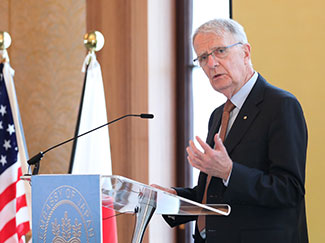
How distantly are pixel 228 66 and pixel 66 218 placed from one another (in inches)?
46.1

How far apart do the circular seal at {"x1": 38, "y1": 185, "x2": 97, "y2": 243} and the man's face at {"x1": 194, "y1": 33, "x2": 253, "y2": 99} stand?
1.07 metres

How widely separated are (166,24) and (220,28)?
173cm

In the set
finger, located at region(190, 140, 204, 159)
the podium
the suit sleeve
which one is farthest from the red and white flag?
the podium

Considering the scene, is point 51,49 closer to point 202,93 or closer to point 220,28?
point 202,93

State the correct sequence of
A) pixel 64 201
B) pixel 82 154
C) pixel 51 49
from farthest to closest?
pixel 51 49, pixel 82 154, pixel 64 201

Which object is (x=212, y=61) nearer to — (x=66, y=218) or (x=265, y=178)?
(x=265, y=178)

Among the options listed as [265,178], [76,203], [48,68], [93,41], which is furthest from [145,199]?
[48,68]

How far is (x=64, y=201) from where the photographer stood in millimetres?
1649

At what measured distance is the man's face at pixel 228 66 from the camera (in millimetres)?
2436

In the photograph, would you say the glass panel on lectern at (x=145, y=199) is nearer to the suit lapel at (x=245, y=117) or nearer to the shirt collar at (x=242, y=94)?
the suit lapel at (x=245, y=117)

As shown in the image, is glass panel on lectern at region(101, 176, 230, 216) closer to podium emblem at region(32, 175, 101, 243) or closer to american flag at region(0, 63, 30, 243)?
podium emblem at region(32, 175, 101, 243)

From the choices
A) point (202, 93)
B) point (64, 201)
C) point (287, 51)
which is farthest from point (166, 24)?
point (64, 201)

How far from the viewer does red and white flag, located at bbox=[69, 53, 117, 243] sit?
3.80 m

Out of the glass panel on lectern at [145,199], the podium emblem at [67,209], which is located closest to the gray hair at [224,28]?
the glass panel on lectern at [145,199]
